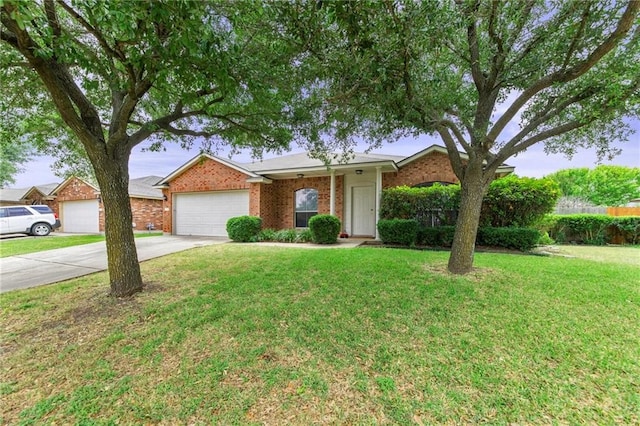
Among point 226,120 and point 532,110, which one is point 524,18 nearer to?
point 532,110

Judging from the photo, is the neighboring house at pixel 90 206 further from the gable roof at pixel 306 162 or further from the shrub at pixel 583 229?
the shrub at pixel 583 229

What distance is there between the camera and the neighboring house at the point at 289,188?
11.6 m

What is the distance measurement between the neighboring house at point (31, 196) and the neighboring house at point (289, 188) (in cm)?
1358

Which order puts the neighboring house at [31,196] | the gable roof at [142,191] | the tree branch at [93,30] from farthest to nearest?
the neighboring house at [31,196]
the gable roof at [142,191]
the tree branch at [93,30]

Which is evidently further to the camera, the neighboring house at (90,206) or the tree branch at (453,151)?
the neighboring house at (90,206)

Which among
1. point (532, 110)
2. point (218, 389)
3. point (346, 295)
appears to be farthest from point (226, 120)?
point (532, 110)

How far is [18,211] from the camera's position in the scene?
49.5 ft

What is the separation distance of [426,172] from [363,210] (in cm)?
317

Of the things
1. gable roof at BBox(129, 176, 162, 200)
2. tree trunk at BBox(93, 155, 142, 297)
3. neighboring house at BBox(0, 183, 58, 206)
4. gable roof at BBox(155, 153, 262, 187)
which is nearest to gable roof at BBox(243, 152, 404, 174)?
gable roof at BBox(155, 153, 262, 187)

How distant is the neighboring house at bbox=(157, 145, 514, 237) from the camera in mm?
11609

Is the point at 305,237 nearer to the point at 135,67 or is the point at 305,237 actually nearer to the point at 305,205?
the point at 305,205

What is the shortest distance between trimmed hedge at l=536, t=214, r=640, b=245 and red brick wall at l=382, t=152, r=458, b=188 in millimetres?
4670

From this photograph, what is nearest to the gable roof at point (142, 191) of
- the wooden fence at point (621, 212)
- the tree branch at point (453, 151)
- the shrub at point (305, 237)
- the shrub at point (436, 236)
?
the shrub at point (305, 237)

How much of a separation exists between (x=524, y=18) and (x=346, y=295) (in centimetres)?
569
